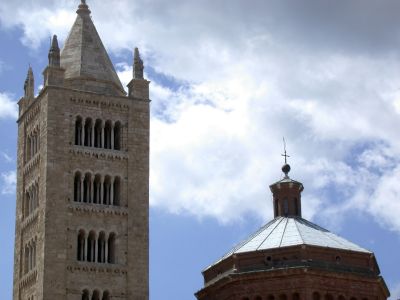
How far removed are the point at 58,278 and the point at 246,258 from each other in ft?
31.9

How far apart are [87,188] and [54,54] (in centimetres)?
758

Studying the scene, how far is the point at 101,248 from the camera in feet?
188

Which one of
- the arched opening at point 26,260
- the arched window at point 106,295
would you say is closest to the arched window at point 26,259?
the arched opening at point 26,260

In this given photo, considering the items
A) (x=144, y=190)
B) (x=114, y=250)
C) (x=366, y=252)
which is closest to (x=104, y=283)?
(x=114, y=250)

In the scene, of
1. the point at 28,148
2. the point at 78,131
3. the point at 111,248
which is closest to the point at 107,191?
the point at 111,248

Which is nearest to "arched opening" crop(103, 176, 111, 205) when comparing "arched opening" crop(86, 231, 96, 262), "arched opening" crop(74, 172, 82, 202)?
"arched opening" crop(74, 172, 82, 202)

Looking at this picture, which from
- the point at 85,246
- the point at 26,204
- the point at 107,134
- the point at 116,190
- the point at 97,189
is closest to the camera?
the point at 85,246

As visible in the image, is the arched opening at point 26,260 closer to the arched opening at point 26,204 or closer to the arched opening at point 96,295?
the arched opening at point 26,204

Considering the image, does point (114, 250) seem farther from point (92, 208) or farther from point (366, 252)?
point (366, 252)

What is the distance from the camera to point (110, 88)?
60719mm

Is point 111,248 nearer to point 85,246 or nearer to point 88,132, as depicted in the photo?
point 85,246

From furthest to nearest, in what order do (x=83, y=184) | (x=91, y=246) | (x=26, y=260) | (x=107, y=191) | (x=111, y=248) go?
1. (x=26, y=260)
2. (x=107, y=191)
3. (x=83, y=184)
4. (x=111, y=248)
5. (x=91, y=246)

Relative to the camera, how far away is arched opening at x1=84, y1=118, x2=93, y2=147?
5891 centimetres

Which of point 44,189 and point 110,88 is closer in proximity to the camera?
point 44,189
